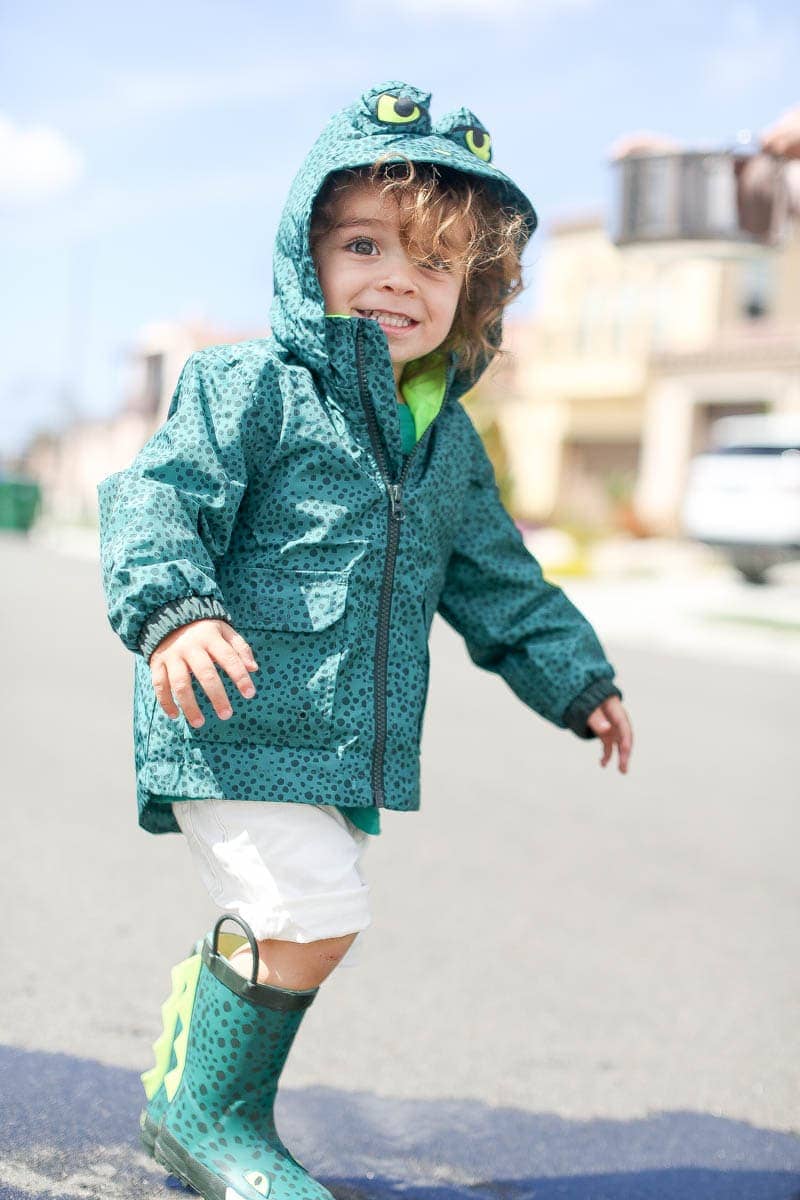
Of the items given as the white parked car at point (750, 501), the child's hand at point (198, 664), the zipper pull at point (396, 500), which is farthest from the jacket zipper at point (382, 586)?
the white parked car at point (750, 501)

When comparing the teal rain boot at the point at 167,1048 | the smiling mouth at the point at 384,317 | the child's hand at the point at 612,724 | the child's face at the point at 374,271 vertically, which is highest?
the child's face at the point at 374,271

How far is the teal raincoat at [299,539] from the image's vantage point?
196cm

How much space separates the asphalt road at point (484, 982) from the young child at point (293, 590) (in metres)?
0.33

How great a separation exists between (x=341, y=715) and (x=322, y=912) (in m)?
0.27

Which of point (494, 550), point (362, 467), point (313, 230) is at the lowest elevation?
point (494, 550)

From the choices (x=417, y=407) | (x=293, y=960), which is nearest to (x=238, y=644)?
(x=293, y=960)

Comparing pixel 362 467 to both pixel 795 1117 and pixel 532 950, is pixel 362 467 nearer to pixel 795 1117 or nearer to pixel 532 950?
pixel 795 1117

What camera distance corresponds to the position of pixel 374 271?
2170 mm

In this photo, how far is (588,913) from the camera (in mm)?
4035

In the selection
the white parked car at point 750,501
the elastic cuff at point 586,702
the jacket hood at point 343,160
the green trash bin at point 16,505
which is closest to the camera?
the jacket hood at point 343,160

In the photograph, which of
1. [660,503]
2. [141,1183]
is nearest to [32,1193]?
[141,1183]

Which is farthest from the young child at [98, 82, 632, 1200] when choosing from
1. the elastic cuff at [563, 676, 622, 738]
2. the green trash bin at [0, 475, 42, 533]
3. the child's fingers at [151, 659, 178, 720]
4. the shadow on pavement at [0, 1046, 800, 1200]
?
the green trash bin at [0, 475, 42, 533]

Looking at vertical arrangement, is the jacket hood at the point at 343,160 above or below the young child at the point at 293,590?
above

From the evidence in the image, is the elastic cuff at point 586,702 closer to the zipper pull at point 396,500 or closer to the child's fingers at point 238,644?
the zipper pull at point 396,500
